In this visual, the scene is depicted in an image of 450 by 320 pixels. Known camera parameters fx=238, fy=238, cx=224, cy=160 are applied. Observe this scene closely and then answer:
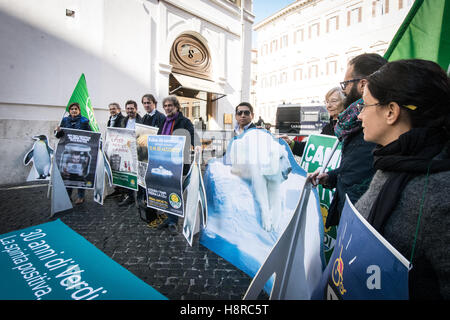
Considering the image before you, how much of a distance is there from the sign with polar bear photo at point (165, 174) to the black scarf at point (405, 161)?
246 centimetres

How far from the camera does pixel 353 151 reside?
167cm

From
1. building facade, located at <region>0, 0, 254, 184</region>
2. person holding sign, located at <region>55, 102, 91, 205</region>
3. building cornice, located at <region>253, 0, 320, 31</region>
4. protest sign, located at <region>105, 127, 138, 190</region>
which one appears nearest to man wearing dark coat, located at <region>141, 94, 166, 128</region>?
protest sign, located at <region>105, 127, 138, 190</region>

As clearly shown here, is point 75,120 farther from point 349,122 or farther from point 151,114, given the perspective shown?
point 349,122

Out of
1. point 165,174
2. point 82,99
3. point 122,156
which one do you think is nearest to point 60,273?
point 165,174

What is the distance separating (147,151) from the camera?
3.65 meters

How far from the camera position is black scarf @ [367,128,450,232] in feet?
2.80

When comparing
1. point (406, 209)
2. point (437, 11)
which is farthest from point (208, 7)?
point (406, 209)

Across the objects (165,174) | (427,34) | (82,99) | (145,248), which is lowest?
(145,248)

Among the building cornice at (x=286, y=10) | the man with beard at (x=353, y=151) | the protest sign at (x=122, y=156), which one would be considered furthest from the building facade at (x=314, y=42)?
the man with beard at (x=353, y=151)

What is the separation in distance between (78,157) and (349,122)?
4502mm

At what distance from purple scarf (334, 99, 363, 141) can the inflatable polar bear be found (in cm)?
47

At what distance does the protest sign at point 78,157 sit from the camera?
14.3 ft

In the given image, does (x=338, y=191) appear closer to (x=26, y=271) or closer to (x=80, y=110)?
(x=26, y=271)

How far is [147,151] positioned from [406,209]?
3363 millimetres
